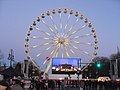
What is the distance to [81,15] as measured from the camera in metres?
34.2

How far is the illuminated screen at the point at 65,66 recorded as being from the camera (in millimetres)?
43781

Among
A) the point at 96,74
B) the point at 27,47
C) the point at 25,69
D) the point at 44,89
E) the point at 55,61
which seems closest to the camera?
the point at 44,89

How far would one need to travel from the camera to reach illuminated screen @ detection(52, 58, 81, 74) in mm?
43781

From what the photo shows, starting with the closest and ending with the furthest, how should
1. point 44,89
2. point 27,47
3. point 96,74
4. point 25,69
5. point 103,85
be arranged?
point 44,89, point 103,85, point 27,47, point 25,69, point 96,74

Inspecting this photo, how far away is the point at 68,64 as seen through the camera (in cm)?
4403

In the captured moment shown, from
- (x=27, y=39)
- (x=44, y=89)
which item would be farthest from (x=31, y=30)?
(x=44, y=89)

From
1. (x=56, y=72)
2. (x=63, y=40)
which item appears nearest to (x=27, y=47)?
(x=63, y=40)

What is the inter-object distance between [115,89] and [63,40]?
364 inches

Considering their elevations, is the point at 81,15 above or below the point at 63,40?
above

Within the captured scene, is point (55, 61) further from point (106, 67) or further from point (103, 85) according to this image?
point (106, 67)

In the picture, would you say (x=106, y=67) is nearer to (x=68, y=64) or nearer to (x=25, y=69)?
(x=25, y=69)

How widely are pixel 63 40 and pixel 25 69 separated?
85.1ft

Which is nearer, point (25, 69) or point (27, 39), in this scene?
point (27, 39)

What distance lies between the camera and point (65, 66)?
147 feet
